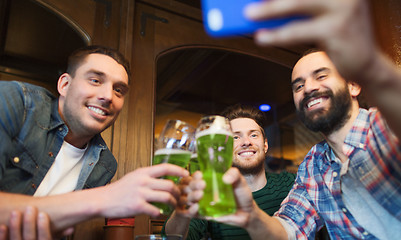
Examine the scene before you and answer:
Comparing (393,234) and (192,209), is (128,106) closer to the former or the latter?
(192,209)

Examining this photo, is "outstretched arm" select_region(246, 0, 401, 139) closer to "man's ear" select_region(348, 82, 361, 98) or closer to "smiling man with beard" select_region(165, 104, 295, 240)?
"man's ear" select_region(348, 82, 361, 98)

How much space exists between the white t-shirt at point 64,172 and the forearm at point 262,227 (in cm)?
87

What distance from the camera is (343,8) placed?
55 cm

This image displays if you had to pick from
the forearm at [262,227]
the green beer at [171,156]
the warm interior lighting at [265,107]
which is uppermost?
the warm interior lighting at [265,107]

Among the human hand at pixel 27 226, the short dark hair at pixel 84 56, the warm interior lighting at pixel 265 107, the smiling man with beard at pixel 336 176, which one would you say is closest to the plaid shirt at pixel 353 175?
the smiling man with beard at pixel 336 176

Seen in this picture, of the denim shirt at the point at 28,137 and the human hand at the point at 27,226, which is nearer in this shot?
the human hand at the point at 27,226

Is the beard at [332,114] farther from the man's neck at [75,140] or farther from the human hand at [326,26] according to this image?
the man's neck at [75,140]

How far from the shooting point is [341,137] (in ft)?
4.30

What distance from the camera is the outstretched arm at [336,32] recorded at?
547 mm

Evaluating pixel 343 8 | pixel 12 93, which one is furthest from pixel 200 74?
pixel 343 8

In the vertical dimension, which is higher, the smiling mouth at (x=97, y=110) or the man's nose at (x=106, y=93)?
the man's nose at (x=106, y=93)

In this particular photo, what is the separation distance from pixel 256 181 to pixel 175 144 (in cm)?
121

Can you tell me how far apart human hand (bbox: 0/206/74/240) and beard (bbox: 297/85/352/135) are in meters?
1.04

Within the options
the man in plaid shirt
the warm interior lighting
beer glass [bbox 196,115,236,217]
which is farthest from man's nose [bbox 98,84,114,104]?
the warm interior lighting
